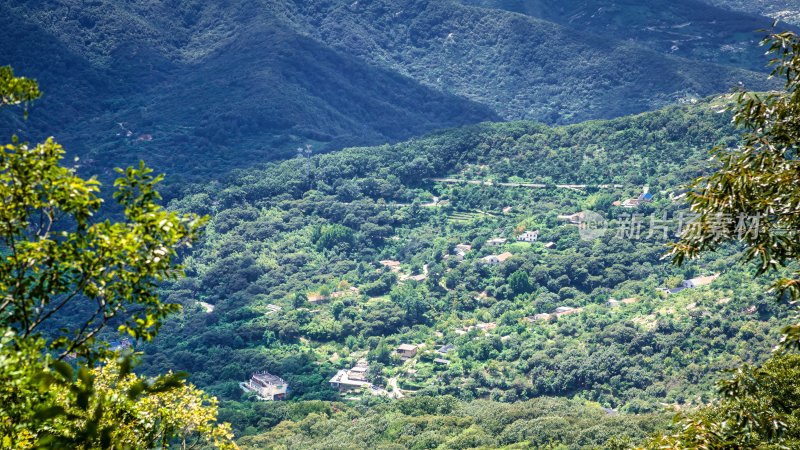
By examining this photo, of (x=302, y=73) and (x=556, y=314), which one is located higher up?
(x=302, y=73)

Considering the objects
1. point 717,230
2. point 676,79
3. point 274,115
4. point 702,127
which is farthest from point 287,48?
point 717,230

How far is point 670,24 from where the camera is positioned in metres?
119

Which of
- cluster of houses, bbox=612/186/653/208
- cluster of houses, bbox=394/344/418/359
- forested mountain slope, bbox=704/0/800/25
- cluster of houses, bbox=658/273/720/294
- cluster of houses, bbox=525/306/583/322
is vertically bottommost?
cluster of houses, bbox=658/273/720/294

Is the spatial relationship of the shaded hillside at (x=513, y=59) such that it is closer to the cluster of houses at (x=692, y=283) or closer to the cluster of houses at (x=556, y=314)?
the cluster of houses at (x=692, y=283)

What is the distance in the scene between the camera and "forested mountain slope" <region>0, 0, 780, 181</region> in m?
79.2

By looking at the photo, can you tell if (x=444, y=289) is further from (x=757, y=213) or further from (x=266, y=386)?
(x=757, y=213)

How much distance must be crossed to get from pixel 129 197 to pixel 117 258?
57 centimetres

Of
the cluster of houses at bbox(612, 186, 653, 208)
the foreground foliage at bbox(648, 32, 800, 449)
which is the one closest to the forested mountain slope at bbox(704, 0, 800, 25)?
the cluster of houses at bbox(612, 186, 653, 208)

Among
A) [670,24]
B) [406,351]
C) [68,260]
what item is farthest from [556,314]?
[670,24]

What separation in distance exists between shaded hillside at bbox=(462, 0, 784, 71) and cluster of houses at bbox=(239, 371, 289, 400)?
87.3 metres

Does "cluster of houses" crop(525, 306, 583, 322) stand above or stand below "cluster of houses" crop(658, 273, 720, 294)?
above

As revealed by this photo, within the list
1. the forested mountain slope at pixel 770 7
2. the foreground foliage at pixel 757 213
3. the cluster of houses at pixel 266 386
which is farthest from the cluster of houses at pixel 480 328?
the forested mountain slope at pixel 770 7

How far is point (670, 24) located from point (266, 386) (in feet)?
327

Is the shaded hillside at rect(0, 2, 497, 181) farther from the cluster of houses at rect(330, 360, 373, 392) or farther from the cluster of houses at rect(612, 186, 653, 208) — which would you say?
the cluster of houses at rect(330, 360, 373, 392)
